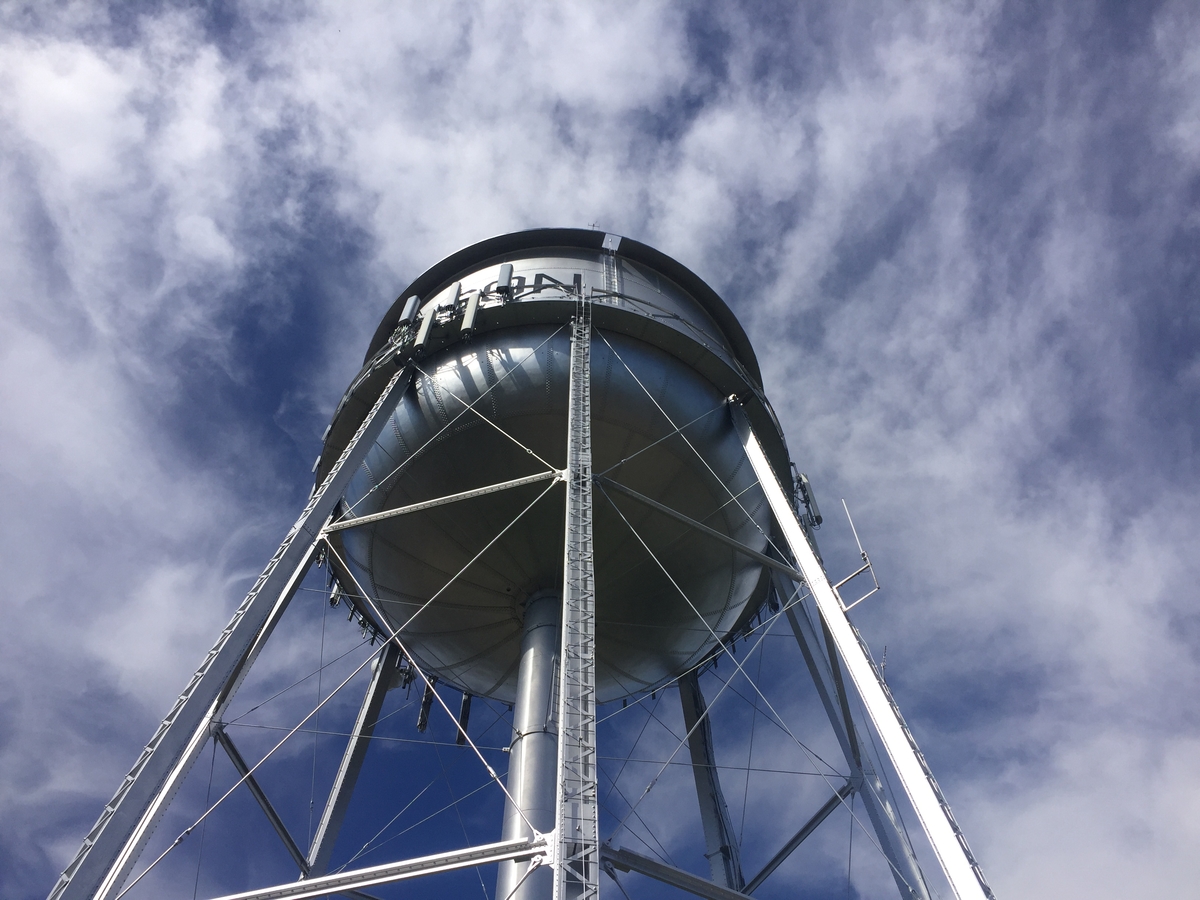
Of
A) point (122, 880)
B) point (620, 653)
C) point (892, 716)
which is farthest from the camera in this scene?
point (620, 653)

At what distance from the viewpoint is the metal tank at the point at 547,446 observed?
387 inches

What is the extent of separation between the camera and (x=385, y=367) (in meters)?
10.5

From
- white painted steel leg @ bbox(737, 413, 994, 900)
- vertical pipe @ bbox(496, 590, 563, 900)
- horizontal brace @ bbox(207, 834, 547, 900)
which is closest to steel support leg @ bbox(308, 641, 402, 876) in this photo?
vertical pipe @ bbox(496, 590, 563, 900)

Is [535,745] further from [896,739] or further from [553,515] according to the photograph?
[896,739]

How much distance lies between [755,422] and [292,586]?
19.8ft

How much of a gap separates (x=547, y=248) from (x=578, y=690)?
665 centimetres

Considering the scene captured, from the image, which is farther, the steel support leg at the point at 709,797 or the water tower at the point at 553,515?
the steel support leg at the point at 709,797

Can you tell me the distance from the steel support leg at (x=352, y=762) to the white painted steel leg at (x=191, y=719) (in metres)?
3.43

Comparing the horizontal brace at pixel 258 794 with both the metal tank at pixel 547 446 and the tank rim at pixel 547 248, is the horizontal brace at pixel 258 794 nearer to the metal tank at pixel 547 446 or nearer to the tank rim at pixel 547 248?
the metal tank at pixel 547 446

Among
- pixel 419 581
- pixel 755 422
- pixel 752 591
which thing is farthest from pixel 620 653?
pixel 755 422

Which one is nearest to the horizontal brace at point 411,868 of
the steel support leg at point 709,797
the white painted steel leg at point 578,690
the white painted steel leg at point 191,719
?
the white painted steel leg at point 578,690

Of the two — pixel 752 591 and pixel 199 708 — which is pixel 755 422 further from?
pixel 199 708

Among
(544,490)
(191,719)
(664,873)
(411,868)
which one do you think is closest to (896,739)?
(664,873)

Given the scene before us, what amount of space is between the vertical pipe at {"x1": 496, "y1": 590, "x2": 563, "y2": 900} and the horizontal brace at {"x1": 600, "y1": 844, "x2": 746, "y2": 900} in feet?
2.94
